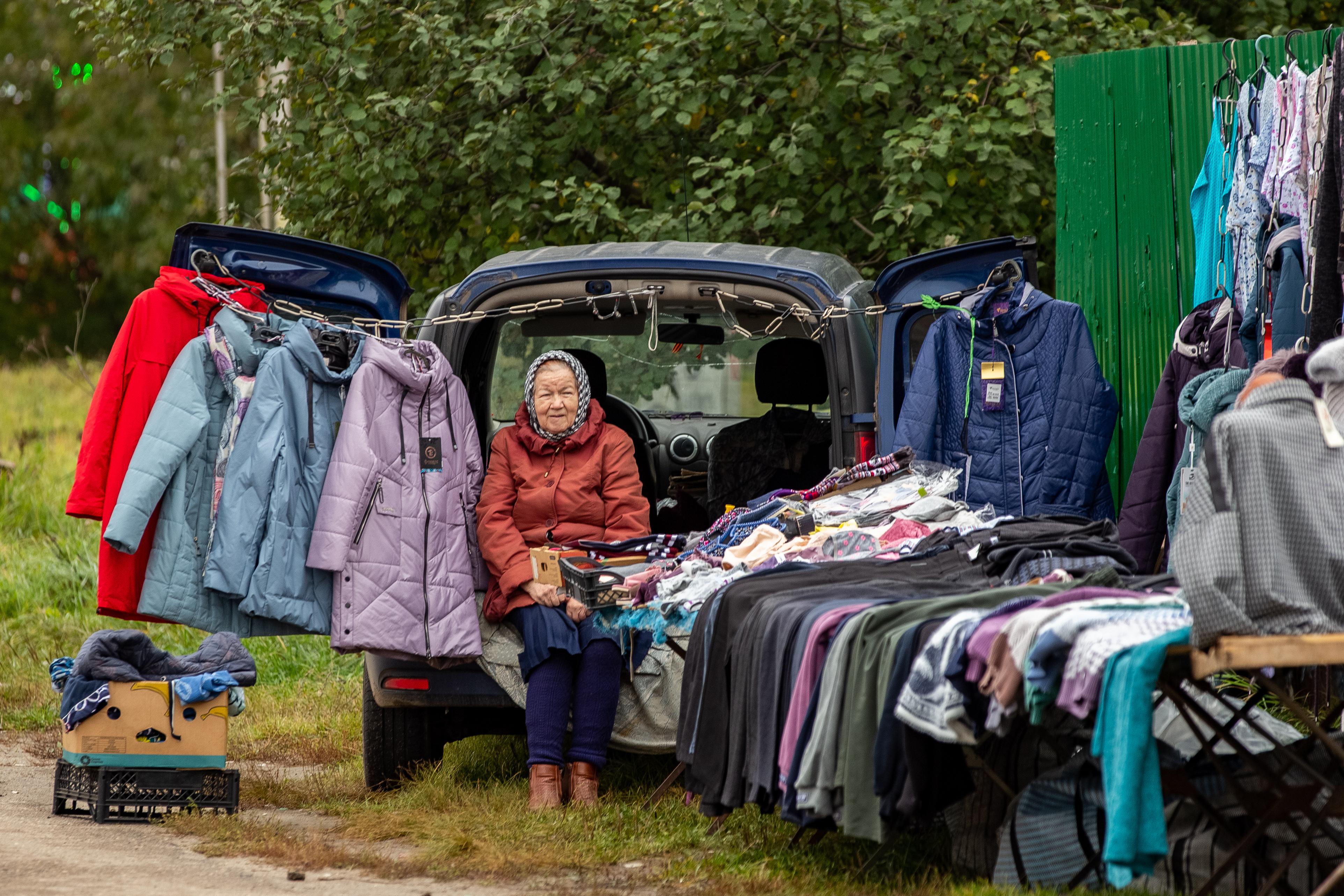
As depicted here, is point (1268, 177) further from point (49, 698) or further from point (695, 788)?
point (49, 698)

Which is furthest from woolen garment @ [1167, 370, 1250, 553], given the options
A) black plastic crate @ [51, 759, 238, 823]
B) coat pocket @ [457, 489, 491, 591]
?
black plastic crate @ [51, 759, 238, 823]

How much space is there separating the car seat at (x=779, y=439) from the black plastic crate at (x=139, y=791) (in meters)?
2.69

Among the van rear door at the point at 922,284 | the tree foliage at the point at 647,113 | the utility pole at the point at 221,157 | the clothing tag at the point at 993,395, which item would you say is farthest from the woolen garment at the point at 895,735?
the utility pole at the point at 221,157

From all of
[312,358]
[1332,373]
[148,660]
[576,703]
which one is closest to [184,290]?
[312,358]

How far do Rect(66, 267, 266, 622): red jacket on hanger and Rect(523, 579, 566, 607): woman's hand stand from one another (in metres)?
1.37

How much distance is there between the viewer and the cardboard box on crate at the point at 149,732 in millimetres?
5379

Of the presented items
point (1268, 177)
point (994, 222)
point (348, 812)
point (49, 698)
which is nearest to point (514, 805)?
point (348, 812)

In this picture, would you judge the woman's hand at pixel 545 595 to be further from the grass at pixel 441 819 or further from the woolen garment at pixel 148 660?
→ the woolen garment at pixel 148 660

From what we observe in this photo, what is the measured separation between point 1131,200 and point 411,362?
3.14 metres

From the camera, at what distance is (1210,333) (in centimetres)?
561

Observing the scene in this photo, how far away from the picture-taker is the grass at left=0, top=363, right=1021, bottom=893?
4.55 meters

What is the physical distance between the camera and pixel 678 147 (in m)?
9.85

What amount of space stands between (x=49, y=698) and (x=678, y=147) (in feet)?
16.1

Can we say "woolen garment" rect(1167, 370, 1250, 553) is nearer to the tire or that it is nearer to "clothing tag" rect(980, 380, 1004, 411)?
"clothing tag" rect(980, 380, 1004, 411)
